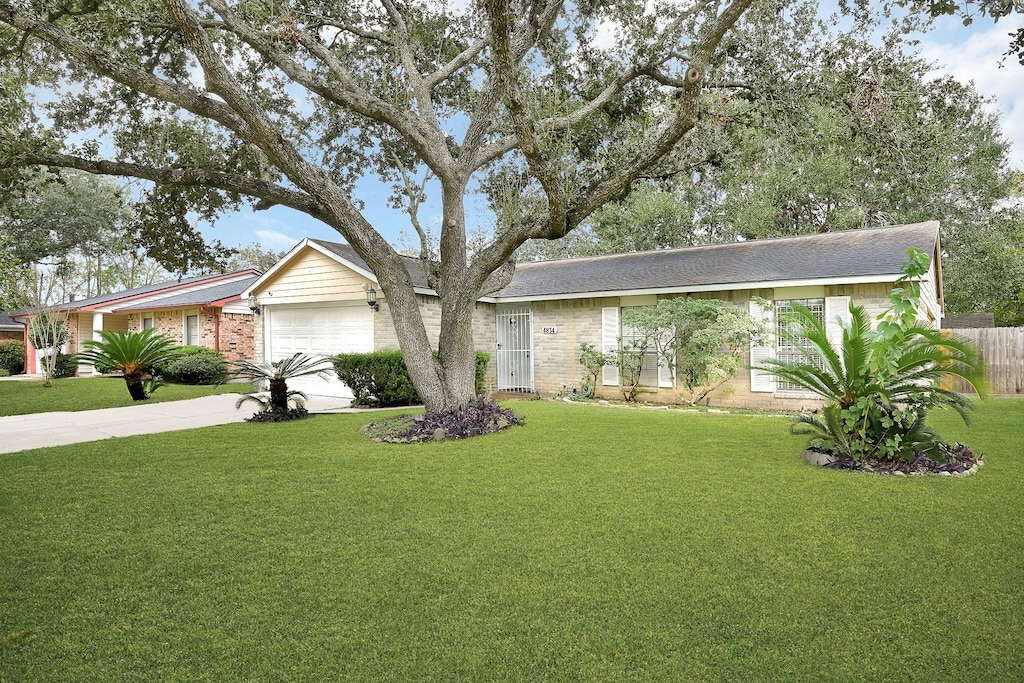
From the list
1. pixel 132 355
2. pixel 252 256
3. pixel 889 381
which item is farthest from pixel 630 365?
pixel 252 256

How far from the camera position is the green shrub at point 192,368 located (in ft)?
55.2

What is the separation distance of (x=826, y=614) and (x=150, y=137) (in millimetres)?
12871

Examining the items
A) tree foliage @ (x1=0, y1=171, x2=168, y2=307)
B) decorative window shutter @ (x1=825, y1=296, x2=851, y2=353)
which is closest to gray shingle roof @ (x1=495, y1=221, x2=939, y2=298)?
decorative window shutter @ (x1=825, y1=296, x2=851, y2=353)

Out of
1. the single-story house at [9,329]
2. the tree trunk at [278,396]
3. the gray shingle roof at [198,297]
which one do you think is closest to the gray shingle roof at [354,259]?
the tree trunk at [278,396]

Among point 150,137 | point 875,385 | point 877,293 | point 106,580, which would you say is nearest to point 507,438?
point 875,385

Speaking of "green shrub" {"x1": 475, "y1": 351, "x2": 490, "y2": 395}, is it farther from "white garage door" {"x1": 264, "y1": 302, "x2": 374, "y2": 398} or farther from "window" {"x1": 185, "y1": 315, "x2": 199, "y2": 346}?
"window" {"x1": 185, "y1": 315, "x2": 199, "y2": 346}

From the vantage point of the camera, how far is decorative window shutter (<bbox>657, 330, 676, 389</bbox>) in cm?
1231

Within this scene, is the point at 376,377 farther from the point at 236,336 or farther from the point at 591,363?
the point at 236,336

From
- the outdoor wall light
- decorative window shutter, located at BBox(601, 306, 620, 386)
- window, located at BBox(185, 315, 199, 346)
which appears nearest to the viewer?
the outdoor wall light

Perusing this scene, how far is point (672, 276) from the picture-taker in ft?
42.2

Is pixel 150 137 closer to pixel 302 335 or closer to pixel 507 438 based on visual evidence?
pixel 302 335

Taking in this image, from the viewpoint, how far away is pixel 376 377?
11.5 metres

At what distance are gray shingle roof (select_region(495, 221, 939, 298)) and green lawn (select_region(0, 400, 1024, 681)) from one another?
18.5ft

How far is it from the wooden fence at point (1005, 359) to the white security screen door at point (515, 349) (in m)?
10.7
